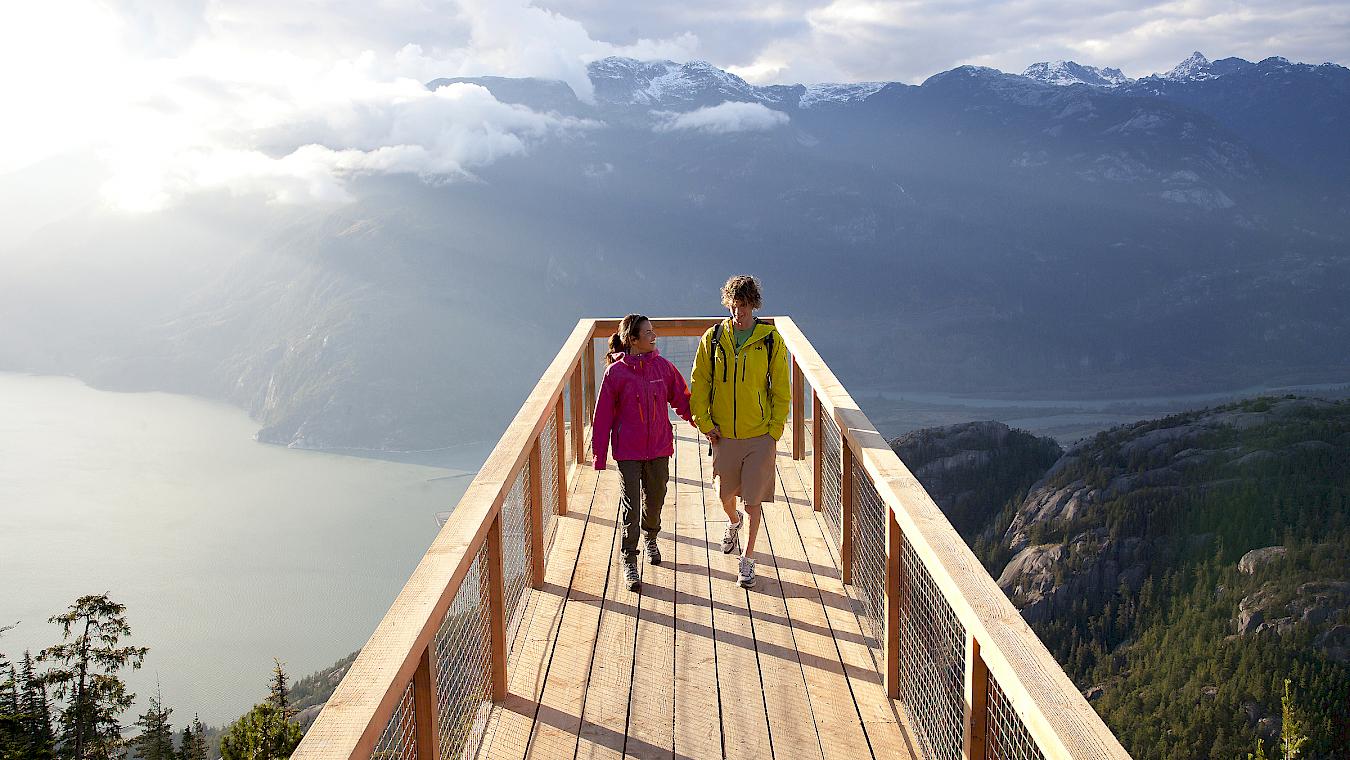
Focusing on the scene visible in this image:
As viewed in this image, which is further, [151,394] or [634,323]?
[151,394]

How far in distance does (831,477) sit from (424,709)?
10.2 ft

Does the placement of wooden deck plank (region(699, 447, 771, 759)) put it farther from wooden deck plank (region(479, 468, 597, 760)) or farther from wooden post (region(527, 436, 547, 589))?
wooden post (region(527, 436, 547, 589))

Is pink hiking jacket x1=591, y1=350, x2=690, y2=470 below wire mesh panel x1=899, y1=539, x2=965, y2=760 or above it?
above

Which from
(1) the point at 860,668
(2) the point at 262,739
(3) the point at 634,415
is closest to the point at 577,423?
(3) the point at 634,415

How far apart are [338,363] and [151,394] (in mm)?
42640

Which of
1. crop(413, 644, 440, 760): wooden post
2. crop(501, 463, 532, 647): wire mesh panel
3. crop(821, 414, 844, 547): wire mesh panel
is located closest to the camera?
crop(413, 644, 440, 760): wooden post

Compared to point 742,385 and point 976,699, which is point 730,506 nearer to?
point 742,385

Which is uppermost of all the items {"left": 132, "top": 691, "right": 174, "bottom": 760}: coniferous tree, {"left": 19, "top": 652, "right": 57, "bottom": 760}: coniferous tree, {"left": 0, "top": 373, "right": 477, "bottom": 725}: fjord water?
{"left": 19, "top": 652, "right": 57, "bottom": 760}: coniferous tree

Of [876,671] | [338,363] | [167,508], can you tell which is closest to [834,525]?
[876,671]

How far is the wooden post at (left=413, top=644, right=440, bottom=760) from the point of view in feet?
7.06

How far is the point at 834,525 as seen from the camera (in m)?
4.81

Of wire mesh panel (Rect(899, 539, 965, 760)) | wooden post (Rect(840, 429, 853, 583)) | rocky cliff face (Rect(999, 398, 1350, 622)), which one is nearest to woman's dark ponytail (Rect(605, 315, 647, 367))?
wooden post (Rect(840, 429, 853, 583))

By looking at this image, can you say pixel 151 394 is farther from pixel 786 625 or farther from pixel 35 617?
pixel 786 625

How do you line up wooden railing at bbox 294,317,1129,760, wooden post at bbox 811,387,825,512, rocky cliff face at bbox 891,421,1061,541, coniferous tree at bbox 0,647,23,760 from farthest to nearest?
rocky cliff face at bbox 891,421,1061,541
coniferous tree at bbox 0,647,23,760
wooden post at bbox 811,387,825,512
wooden railing at bbox 294,317,1129,760
